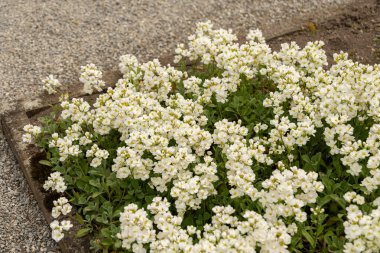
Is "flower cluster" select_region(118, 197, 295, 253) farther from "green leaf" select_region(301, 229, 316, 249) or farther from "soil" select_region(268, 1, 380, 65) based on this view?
"soil" select_region(268, 1, 380, 65)

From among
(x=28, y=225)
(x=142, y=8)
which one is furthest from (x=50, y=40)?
(x=28, y=225)

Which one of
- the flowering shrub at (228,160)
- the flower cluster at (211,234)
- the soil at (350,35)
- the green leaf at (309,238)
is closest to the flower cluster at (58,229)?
the flowering shrub at (228,160)

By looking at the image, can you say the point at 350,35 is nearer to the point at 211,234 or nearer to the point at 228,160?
the point at 228,160

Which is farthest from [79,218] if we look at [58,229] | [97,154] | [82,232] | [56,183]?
[97,154]

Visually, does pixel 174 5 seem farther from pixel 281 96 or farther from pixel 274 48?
pixel 281 96

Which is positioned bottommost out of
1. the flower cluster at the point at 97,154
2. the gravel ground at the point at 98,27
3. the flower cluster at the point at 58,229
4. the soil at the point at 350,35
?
the gravel ground at the point at 98,27

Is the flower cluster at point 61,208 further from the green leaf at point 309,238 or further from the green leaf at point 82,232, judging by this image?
the green leaf at point 309,238
